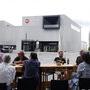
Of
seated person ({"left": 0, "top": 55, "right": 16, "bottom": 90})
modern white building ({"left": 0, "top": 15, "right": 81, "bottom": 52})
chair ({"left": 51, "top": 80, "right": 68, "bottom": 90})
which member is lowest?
chair ({"left": 51, "top": 80, "right": 68, "bottom": 90})

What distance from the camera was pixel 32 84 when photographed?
804 cm

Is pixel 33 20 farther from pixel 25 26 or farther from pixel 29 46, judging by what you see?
pixel 29 46

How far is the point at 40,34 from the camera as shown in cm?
8475

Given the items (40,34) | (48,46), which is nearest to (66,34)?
(40,34)

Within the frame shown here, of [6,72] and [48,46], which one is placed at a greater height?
[48,46]

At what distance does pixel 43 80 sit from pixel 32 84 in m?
1.71

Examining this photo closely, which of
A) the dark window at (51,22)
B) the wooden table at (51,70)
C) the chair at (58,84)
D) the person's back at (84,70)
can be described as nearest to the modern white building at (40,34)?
the dark window at (51,22)

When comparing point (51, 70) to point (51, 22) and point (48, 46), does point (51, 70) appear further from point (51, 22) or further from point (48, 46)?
point (51, 22)

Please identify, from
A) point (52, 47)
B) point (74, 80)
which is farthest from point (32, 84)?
point (52, 47)

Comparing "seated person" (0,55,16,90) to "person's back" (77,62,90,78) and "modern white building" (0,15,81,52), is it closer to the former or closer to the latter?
"person's back" (77,62,90,78)

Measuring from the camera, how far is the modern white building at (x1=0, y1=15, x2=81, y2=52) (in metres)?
81.4

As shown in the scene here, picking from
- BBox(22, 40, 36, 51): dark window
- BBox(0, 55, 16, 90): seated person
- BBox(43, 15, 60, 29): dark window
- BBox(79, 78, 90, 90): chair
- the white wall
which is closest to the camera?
BBox(79, 78, 90, 90): chair

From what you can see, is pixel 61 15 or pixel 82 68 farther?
pixel 61 15

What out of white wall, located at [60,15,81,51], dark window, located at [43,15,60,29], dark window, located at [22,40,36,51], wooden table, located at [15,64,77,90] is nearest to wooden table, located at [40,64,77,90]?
wooden table, located at [15,64,77,90]
